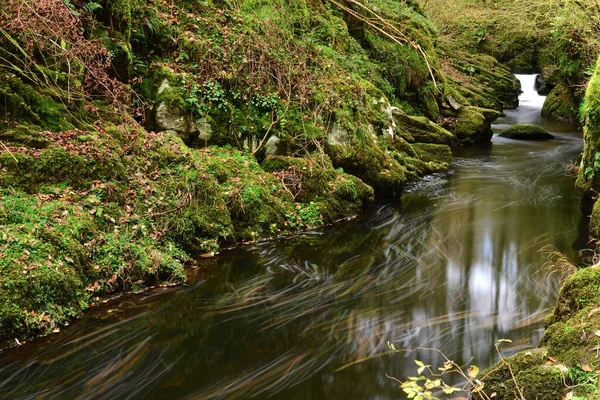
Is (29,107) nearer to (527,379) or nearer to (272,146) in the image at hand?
(272,146)

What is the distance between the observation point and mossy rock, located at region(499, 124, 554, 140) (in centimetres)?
1801

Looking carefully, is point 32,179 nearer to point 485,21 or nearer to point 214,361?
point 214,361

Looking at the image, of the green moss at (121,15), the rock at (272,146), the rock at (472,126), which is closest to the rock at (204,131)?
the rock at (272,146)

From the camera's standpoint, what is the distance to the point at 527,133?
18.1m

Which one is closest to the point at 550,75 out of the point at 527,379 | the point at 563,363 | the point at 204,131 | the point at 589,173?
the point at 589,173

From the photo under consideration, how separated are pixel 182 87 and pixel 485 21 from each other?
19.4 metres

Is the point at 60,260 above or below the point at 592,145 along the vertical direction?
below

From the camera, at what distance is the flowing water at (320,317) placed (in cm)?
440

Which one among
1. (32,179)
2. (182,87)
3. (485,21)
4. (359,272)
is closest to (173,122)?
(182,87)

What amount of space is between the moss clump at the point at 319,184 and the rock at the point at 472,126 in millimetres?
8825

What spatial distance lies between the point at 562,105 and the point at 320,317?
2064 cm

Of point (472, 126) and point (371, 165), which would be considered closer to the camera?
point (371, 165)

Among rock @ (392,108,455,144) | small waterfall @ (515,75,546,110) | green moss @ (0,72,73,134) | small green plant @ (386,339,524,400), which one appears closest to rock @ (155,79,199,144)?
green moss @ (0,72,73,134)

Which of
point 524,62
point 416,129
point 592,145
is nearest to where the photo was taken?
point 592,145
